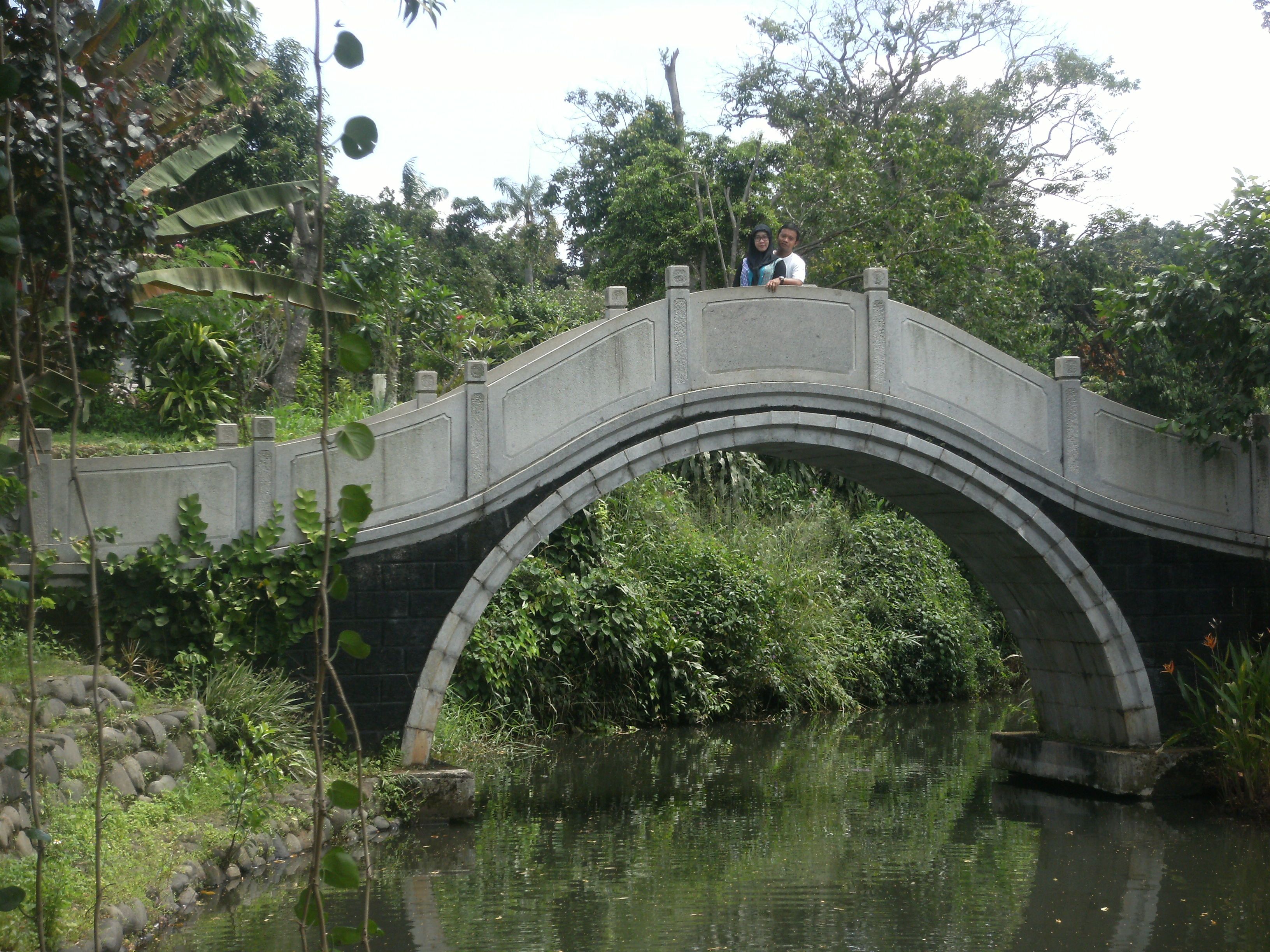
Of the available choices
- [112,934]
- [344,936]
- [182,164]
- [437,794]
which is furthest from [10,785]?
[182,164]

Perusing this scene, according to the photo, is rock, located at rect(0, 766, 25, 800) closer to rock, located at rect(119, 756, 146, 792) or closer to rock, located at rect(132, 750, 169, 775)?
rock, located at rect(119, 756, 146, 792)

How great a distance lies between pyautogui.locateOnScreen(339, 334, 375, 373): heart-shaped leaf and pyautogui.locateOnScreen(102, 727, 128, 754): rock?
5.32 metres

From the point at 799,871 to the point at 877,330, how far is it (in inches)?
154

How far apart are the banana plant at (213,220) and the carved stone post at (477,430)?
0.97m

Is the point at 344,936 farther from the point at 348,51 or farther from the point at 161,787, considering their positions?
the point at 161,787

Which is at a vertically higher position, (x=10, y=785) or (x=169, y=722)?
(x=169, y=722)

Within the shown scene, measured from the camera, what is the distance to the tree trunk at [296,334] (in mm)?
13453

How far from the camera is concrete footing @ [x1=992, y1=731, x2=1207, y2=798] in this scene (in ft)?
30.7

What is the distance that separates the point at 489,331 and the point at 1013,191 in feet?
36.4

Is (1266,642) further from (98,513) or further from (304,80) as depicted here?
(304,80)

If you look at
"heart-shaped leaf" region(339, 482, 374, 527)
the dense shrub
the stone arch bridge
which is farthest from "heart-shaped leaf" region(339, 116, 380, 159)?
the dense shrub

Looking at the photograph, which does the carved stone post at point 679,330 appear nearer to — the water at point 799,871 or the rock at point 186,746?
the water at point 799,871

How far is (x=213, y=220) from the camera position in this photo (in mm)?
8711

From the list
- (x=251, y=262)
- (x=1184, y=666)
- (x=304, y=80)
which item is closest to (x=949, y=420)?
(x=1184, y=666)
